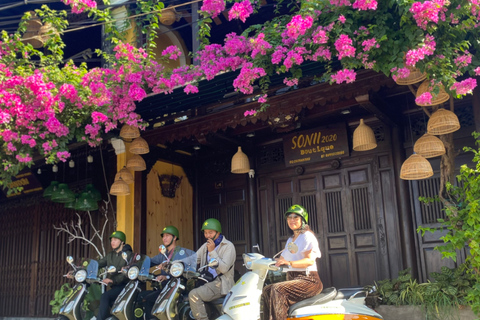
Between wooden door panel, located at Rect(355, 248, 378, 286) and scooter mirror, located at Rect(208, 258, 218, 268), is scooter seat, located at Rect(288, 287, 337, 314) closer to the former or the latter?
scooter mirror, located at Rect(208, 258, 218, 268)

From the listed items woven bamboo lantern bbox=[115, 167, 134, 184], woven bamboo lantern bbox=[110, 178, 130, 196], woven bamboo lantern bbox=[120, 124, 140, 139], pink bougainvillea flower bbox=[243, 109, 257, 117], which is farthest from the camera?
woven bamboo lantern bbox=[115, 167, 134, 184]

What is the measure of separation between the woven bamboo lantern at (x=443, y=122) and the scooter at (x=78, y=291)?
15.5 ft

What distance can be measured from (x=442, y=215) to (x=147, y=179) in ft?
17.4

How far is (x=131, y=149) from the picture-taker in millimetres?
7898

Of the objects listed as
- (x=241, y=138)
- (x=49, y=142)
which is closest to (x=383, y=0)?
(x=241, y=138)

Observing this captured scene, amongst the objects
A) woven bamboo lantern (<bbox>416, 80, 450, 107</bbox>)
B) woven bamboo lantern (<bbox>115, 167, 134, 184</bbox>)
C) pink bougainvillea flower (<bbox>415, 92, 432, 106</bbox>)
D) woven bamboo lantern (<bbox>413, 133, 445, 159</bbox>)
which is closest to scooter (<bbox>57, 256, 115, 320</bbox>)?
woven bamboo lantern (<bbox>115, 167, 134, 184</bbox>)

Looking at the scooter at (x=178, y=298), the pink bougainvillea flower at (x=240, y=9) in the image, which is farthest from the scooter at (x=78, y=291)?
the pink bougainvillea flower at (x=240, y=9)

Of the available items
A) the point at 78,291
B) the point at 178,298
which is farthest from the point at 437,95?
the point at 78,291

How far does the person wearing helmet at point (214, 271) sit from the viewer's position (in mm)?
5652

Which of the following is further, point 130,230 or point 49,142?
point 130,230

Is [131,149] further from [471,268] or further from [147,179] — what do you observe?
[471,268]

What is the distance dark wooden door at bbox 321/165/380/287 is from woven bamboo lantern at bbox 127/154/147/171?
321cm

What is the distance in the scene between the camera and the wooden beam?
6223 mm

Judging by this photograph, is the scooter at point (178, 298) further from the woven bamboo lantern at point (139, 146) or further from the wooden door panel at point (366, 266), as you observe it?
the wooden door panel at point (366, 266)
